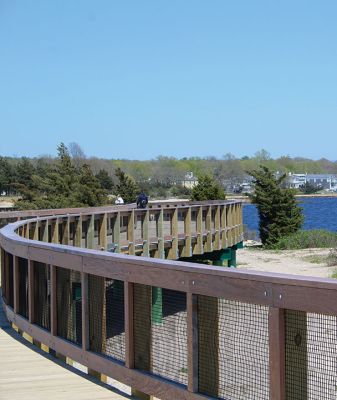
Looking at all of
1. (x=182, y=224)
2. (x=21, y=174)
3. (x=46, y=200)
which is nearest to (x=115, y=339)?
(x=182, y=224)

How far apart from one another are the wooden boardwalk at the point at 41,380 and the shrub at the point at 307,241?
3487 cm

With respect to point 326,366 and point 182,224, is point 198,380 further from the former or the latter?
point 182,224

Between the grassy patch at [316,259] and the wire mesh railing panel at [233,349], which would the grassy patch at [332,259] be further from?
the wire mesh railing panel at [233,349]

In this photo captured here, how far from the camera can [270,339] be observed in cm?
505

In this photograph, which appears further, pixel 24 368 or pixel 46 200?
pixel 46 200

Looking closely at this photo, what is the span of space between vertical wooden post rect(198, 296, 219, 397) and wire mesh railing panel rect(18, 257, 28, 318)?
3.94 m

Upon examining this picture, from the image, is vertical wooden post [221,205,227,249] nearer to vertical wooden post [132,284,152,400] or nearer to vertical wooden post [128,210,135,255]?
vertical wooden post [128,210,135,255]

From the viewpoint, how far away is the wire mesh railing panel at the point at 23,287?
9289mm

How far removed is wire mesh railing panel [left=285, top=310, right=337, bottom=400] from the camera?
15.4 ft

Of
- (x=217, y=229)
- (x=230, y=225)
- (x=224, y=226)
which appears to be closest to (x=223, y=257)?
(x=230, y=225)

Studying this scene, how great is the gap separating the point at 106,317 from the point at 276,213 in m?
40.2

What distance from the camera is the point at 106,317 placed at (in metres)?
7.07

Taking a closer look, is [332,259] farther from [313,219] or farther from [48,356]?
[313,219]

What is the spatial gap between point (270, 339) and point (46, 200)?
4174cm
